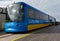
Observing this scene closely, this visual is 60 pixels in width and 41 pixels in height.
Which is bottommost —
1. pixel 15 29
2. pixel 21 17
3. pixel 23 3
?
pixel 15 29

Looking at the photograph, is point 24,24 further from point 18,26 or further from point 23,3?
point 23,3

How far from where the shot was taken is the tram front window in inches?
770

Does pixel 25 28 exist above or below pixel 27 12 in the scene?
below

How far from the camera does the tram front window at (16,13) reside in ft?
64.2

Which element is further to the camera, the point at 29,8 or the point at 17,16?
the point at 29,8

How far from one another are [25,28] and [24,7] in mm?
2185

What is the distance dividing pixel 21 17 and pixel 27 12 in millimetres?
1128

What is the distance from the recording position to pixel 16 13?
1962 cm

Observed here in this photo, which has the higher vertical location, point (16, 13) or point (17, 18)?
point (16, 13)

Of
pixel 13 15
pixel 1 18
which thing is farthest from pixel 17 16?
pixel 1 18

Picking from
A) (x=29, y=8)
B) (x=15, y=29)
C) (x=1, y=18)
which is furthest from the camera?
(x=1, y=18)

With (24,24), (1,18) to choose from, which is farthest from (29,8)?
(1,18)

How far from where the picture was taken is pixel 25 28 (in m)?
20.1

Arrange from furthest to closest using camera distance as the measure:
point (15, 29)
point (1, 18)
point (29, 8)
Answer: point (1, 18), point (29, 8), point (15, 29)
